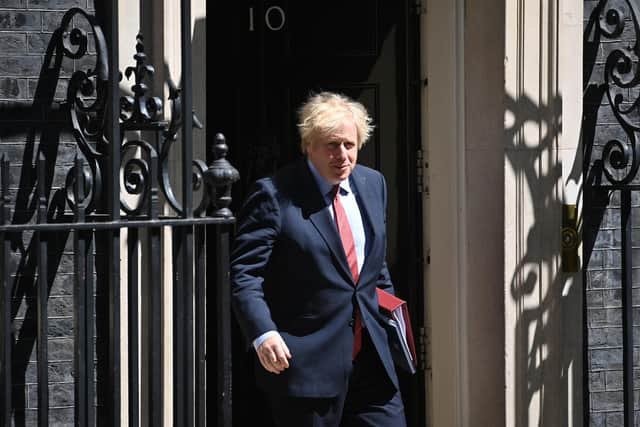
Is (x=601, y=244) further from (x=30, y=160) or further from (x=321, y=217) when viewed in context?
(x=30, y=160)

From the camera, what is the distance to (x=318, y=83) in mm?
6953

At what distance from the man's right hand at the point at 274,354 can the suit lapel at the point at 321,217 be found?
15.1 inches

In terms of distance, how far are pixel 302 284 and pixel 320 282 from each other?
0.07m

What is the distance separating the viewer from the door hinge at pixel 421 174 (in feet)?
22.6

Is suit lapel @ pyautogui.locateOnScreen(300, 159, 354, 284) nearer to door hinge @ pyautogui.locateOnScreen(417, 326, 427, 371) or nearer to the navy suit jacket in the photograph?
the navy suit jacket

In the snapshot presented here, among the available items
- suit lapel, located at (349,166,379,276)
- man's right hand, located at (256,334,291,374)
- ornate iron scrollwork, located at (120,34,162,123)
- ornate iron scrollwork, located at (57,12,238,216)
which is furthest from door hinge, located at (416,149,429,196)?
man's right hand, located at (256,334,291,374)

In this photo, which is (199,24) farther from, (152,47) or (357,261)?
(357,261)

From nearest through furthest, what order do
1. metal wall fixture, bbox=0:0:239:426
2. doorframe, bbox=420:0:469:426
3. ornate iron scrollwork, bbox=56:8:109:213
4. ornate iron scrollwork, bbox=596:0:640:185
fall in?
metal wall fixture, bbox=0:0:239:426 < ornate iron scrollwork, bbox=56:8:109:213 < ornate iron scrollwork, bbox=596:0:640:185 < doorframe, bbox=420:0:469:426

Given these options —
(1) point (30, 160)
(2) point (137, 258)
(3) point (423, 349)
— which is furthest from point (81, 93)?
(3) point (423, 349)

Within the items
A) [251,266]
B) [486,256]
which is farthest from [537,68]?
[251,266]

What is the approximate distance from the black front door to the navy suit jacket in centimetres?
190

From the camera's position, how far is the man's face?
4.95 meters

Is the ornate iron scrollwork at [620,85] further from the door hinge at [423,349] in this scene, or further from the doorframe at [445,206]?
the door hinge at [423,349]

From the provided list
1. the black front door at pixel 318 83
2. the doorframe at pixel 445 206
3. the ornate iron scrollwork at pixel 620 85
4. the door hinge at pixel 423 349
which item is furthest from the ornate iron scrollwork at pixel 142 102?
the ornate iron scrollwork at pixel 620 85
